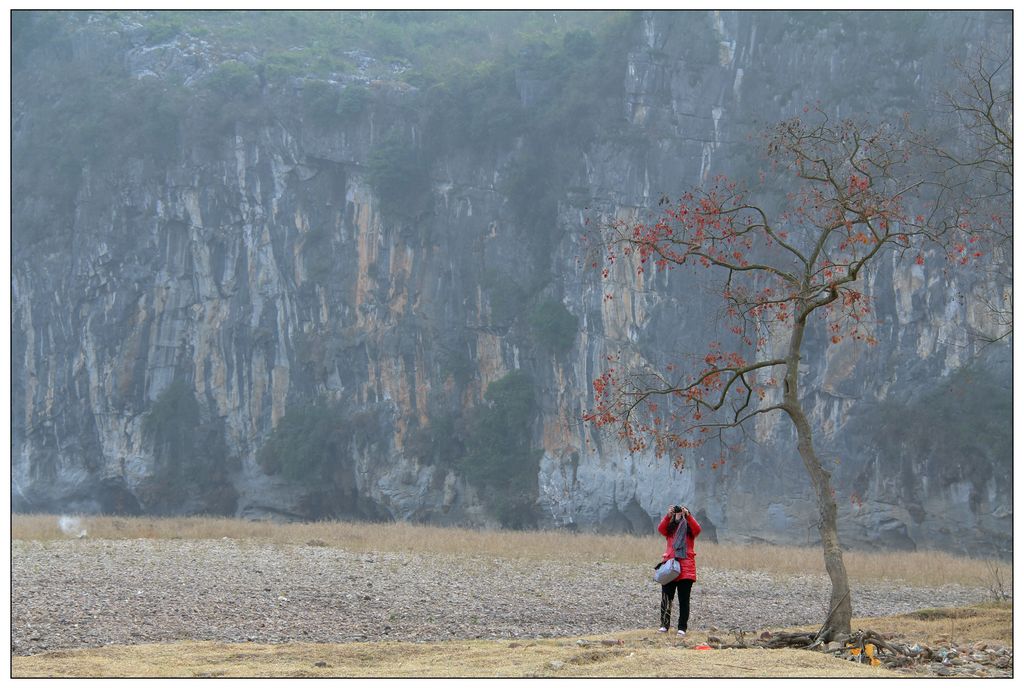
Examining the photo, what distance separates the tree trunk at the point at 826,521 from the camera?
44.4 ft

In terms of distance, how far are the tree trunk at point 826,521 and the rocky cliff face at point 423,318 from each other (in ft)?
101

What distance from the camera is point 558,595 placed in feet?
70.3

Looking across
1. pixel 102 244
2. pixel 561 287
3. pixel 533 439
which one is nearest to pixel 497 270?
pixel 561 287

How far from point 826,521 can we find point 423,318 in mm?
42655

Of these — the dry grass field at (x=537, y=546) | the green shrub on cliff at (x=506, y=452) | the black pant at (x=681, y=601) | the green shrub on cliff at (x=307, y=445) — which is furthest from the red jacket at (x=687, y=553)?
the green shrub on cliff at (x=307, y=445)

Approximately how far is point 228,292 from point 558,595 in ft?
132

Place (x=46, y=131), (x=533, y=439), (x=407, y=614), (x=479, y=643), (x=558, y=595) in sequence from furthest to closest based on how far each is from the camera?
1. (x=46, y=131)
2. (x=533, y=439)
3. (x=558, y=595)
4. (x=407, y=614)
5. (x=479, y=643)

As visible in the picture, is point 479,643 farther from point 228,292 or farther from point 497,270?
point 228,292

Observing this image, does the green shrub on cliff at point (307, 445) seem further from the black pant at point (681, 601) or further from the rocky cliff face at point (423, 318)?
the black pant at point (681, 601)

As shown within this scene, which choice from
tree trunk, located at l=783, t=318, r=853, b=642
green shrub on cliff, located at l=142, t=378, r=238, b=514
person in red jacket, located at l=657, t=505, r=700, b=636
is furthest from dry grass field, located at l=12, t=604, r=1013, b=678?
green shrub on cliff, located at l=142, t=378, r=238, b=514

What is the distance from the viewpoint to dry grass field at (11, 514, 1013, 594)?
2872 centimetres

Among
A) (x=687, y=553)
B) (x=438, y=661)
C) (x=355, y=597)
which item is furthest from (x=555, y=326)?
(x=438, y=661)

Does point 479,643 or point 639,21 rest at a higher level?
point 639,21

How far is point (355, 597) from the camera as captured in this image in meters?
20.1
